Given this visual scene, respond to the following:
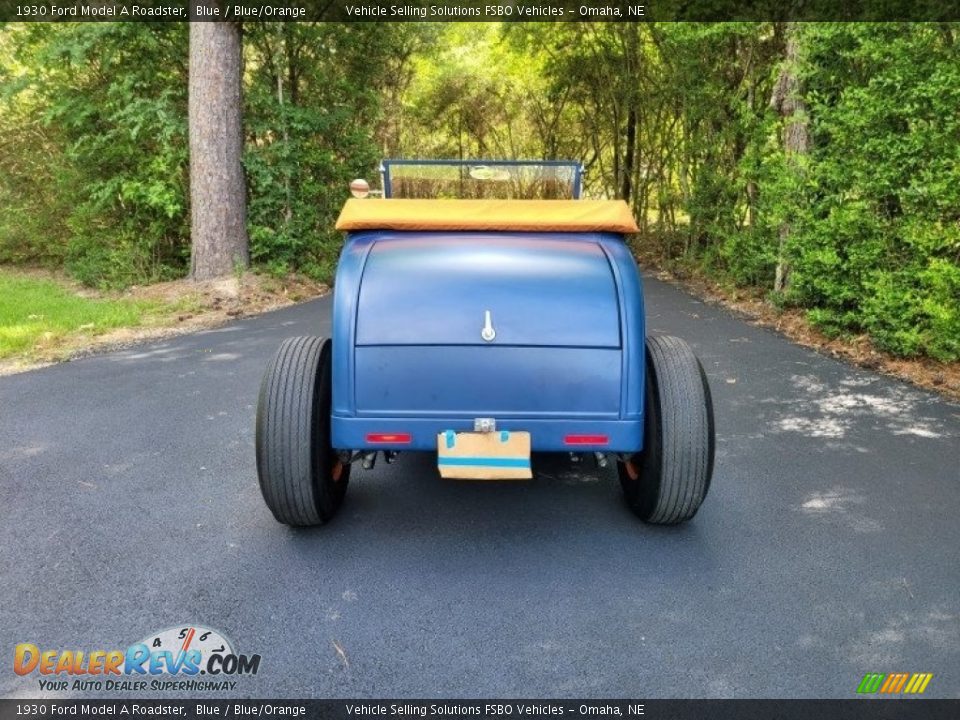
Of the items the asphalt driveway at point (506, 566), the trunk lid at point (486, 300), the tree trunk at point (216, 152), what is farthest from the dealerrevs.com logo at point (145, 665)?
the tree trunk at point (216, 152)

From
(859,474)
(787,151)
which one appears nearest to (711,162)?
(787,151)

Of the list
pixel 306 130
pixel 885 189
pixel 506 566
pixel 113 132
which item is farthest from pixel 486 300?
pixel 113 132

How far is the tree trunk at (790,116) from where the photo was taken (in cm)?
692

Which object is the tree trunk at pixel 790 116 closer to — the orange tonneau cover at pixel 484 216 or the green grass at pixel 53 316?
the orange tonneau cover at pixel 484 216

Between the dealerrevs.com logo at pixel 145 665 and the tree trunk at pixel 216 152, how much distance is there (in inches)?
294

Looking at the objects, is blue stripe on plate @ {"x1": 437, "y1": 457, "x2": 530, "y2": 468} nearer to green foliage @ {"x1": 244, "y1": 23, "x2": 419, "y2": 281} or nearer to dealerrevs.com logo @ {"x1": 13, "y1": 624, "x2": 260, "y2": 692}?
dealerrevs.com logo @ {"x1": 13, "y1": 624, "x2": 260, "y2": 692}

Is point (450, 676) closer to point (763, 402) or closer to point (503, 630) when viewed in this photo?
point (503, 630)

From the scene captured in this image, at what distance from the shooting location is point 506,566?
9.39 feet

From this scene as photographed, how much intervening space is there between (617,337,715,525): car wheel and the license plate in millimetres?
631

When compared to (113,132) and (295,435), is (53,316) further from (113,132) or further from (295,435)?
(295,435)

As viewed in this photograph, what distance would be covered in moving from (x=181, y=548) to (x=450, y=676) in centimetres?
149

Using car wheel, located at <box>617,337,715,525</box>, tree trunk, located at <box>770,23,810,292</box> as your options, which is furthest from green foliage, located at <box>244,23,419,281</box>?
car wheel, located at <box>617,337,715,525</box>

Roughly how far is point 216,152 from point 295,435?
7.30 m

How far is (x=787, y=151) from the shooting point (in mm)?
7172
